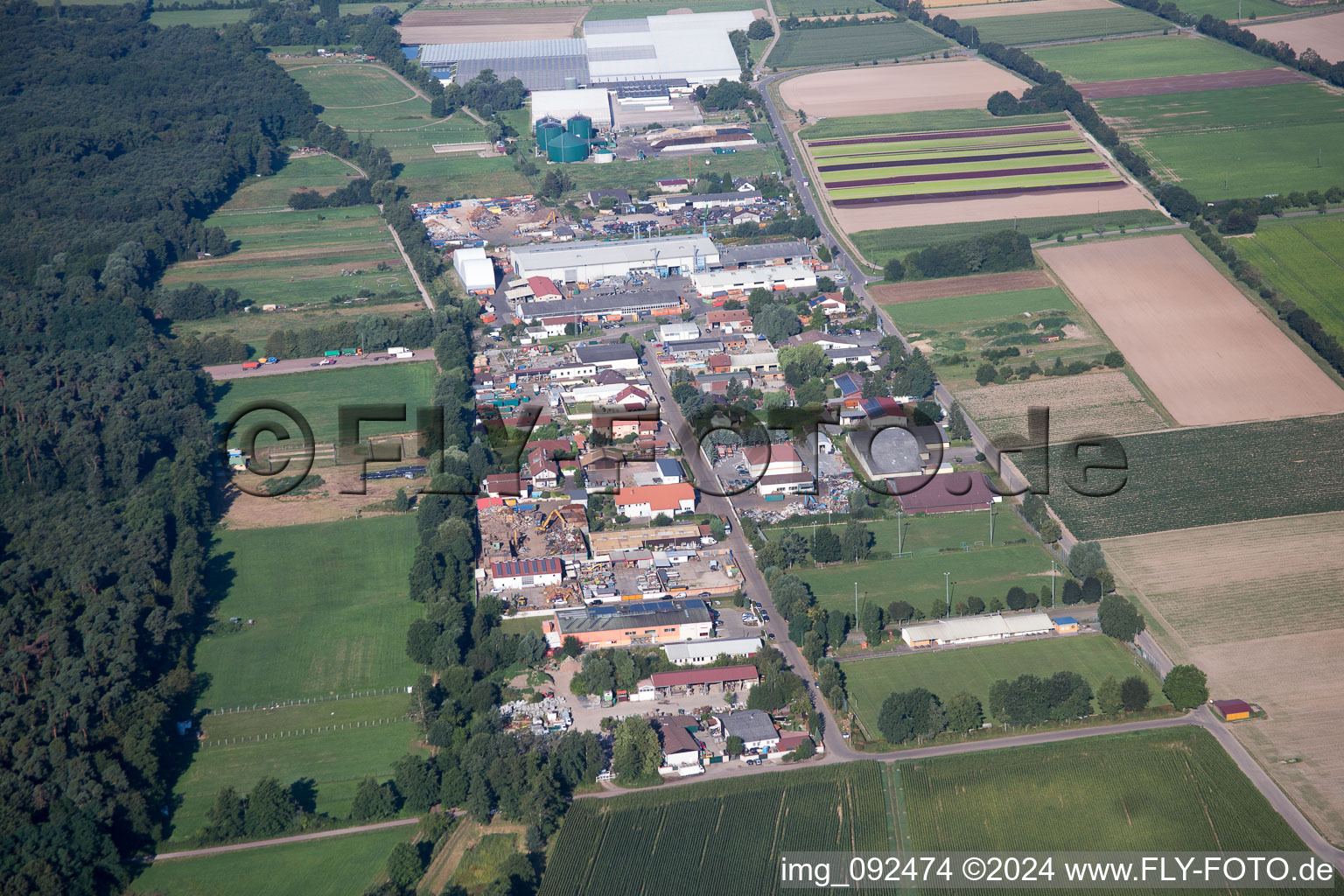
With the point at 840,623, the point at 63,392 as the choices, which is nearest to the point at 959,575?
the point at 840,623

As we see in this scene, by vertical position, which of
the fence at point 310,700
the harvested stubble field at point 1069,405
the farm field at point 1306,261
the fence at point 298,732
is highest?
the farm field at point 1306,261

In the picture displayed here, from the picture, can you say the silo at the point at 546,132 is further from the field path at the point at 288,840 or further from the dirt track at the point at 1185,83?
the field path at the point at 288,840

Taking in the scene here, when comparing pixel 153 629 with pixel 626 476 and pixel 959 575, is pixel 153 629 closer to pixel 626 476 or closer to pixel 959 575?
pixel 626 476

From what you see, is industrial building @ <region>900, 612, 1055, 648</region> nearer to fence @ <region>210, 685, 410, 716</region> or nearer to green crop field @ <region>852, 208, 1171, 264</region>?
fence @ <region>210, 685, 410, 716</region>

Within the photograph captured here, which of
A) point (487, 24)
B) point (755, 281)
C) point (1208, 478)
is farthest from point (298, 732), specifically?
point (487, 24)

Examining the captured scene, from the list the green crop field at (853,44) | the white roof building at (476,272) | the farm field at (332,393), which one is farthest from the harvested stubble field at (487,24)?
the farm field at (332,393)

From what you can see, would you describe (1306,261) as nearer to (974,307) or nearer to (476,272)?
(974,307)
